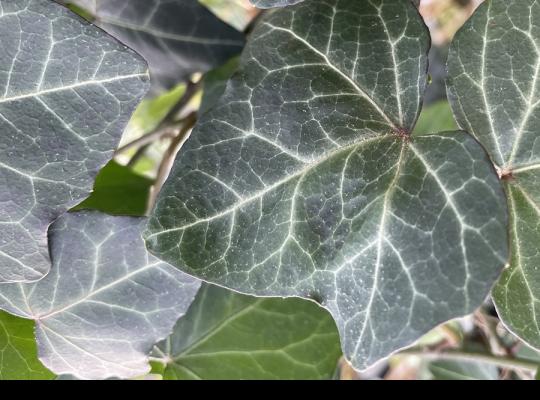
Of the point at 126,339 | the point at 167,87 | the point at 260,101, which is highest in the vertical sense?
the point at 260,101

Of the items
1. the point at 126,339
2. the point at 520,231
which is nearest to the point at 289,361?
the point at 126,339

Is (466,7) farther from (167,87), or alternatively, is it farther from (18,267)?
(18,267)

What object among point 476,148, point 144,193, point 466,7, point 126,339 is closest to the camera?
point 476,148

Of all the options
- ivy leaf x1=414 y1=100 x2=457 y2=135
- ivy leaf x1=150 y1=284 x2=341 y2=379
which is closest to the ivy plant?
ivy leaf x1=150 y1=284 x2=341 y2=379

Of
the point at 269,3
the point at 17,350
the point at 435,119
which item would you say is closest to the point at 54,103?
Result: the point at 269,3

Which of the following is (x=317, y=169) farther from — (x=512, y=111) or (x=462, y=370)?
(x=462, y=370)

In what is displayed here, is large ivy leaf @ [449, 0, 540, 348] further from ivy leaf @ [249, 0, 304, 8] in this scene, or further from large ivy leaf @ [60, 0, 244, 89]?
large ivy leaf @ [60, 0, 244, 89]
